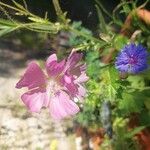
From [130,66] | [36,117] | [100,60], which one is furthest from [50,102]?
[36,117]

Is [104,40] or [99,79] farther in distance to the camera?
[99,79]

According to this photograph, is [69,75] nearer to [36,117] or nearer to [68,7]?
[36,117]

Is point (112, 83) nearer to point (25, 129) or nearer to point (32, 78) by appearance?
point (32, 78)

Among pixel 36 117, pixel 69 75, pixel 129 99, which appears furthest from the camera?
pixel 36 117

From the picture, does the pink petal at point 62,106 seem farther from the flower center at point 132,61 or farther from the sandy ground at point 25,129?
the sandy ground at point 25,129

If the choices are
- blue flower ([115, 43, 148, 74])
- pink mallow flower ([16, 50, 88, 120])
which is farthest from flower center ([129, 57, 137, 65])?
pink mallow flower ([16, 50, 88, 120])

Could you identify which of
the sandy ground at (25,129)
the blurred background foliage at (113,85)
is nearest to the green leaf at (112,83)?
the blurred background foliage at (113,85)

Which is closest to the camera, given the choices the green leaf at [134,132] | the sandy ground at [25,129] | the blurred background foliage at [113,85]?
the blurred background foliage at [113,85]
